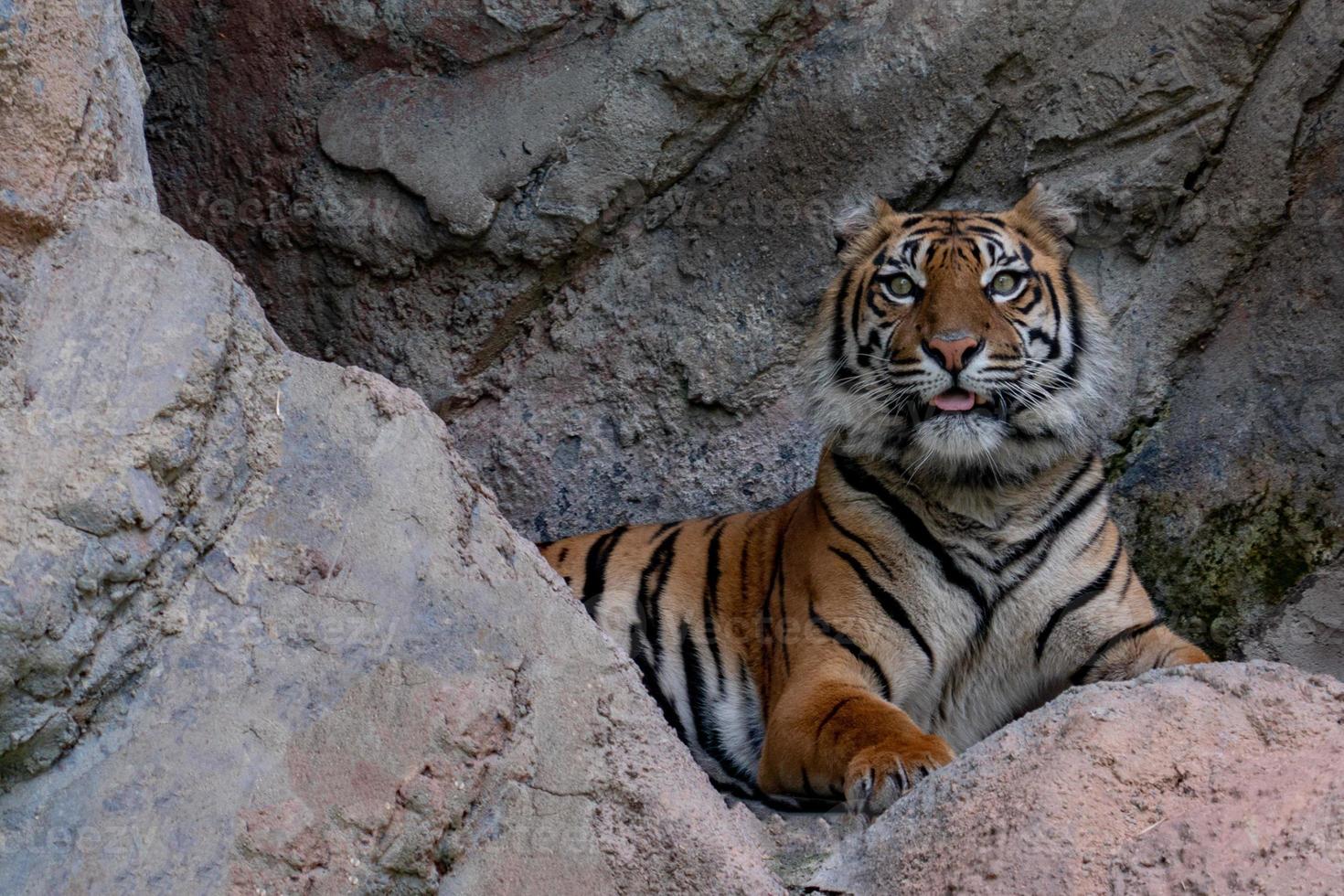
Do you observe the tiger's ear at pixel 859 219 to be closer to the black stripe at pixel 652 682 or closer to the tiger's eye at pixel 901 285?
the tiger's eye at pixel 901 285

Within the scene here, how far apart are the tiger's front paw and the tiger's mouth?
0.85 meters

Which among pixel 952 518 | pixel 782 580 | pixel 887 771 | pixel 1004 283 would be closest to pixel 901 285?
pixel 1004 283

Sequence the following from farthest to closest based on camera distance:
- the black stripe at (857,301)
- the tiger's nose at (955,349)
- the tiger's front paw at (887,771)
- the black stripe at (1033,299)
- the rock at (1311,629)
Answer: the rock at (1311,629) < the black stripe at (857,301) < the black stripe at (1033,299) < the tiger's nose at (955,349) < the tiger's front paw at (887,771)

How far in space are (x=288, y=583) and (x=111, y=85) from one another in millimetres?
949

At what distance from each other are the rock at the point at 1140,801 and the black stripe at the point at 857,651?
0.98m

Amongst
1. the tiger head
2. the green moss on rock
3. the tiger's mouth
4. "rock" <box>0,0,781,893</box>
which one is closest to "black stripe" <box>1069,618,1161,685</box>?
the tiger head

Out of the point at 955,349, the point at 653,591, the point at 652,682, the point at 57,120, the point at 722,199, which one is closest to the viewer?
the point at 57,120

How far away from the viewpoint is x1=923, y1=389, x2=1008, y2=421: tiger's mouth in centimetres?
359

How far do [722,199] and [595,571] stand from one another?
3.81 feet

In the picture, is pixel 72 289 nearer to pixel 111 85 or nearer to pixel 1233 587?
pixel 111 85

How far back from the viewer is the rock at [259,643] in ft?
7.34

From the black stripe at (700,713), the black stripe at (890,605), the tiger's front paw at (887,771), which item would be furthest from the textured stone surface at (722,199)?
the tiger's front paw at (887,771)

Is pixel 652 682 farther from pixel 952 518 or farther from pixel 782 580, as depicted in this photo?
pixel 952 518

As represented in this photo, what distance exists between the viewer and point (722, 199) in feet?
15.2
